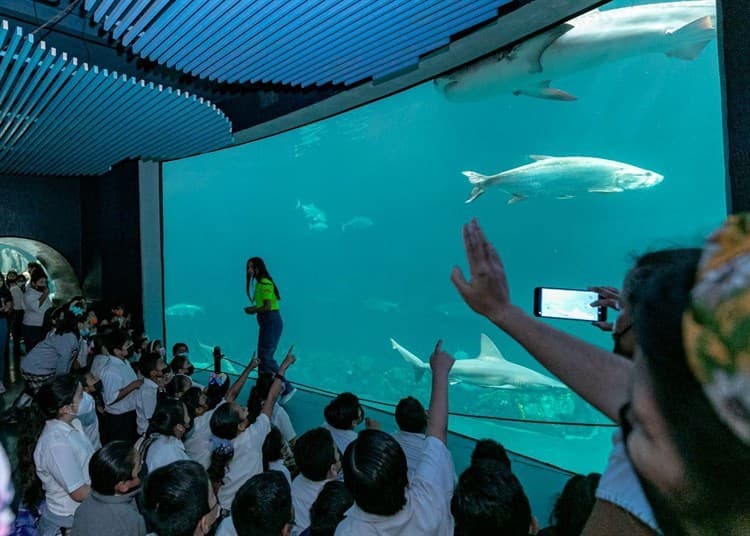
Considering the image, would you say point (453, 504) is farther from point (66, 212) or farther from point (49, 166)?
point (66, 212)

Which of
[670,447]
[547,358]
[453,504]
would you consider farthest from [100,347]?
[670,447]

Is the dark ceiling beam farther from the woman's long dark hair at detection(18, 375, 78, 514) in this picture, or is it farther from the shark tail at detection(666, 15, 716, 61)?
the woman's long dark hair at detection(18, 375, 78, 514)

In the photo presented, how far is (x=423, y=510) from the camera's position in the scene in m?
1.92

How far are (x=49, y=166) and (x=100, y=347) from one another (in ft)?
22.9

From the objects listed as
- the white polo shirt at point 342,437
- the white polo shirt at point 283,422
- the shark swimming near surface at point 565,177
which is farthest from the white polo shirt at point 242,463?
the shark swimming near surface at point 565,177

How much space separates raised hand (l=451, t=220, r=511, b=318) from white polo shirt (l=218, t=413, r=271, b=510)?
247cm

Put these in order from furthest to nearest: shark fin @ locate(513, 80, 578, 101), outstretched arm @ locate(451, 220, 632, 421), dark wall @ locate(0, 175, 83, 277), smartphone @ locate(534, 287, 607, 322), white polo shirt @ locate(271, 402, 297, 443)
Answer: dark wall @ locate(0, 175, 83, 277)
shark fin @ locate(513, 80, 578, 101)
white polo shirt @ locate(271, 402, 297, 443)
smartphone @ locate(534, 287, 607, 322)
outstretched arm @ locate(451, 220, 632, 421)

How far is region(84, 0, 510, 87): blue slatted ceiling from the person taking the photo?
4156 millimetres

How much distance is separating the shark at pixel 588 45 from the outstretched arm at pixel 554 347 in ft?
14.9

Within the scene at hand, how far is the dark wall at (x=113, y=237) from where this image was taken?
1066cm

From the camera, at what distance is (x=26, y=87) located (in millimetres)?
5879

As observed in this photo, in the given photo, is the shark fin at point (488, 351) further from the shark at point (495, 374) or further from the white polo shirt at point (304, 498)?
the white polo shirt at point (304, 498)

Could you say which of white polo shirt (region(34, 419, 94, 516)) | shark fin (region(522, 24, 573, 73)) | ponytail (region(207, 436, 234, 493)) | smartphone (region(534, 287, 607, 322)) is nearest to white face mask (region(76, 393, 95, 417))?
white polo shirt (region(34, 419, 94, 516))

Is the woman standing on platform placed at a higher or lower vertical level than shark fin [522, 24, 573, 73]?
lower
